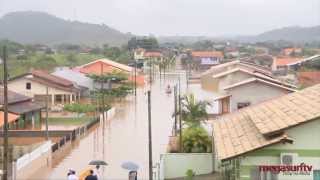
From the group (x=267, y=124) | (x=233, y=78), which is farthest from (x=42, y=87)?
(x=267, y=124)

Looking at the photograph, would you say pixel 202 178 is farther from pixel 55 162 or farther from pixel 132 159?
pixel 55 162

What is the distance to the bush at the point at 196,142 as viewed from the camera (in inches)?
718

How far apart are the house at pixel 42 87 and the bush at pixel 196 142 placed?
847 inches

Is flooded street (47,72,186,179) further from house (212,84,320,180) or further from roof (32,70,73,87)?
roof (32,70,73,87)

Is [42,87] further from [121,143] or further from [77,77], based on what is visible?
[121,143]

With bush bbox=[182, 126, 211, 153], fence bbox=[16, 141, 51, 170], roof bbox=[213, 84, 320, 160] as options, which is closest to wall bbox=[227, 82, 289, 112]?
bush bbox=[182, 126, 211, 153]

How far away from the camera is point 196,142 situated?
1842cm

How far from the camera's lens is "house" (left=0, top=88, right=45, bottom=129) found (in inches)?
1112

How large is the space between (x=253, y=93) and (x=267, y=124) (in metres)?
14.1

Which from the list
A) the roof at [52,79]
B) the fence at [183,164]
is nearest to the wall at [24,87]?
the roof at [52,79]

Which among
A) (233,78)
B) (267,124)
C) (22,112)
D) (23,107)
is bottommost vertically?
(22,112)

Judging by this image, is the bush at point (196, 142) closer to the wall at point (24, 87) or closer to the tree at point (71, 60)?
the wall at point (24, 87)

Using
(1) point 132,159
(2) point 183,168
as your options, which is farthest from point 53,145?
(2) point 183,168

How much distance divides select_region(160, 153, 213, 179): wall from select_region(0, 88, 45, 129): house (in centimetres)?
1220
